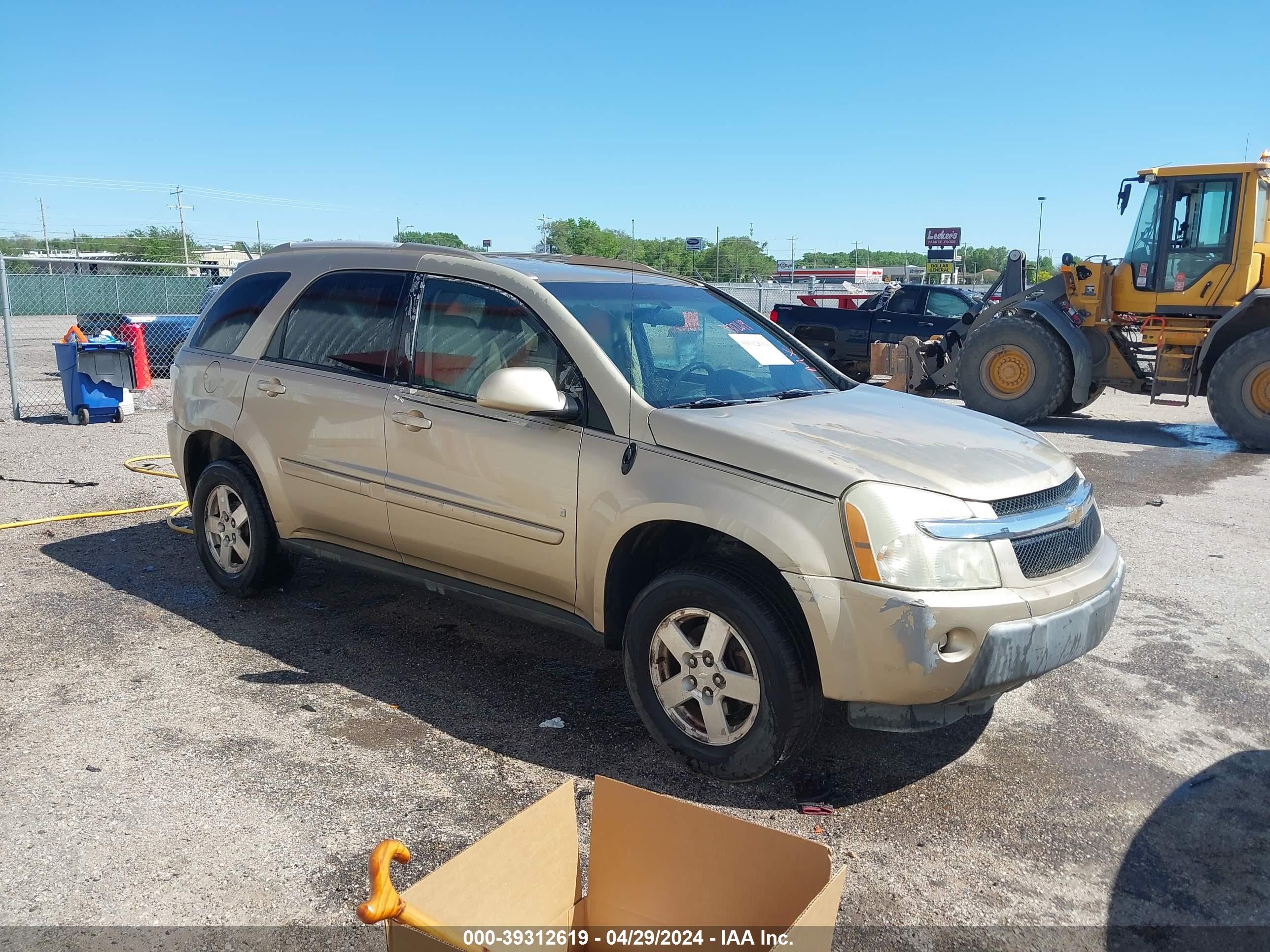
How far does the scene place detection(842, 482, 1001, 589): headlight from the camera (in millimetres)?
3258

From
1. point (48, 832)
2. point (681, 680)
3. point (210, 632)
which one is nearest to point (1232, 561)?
point (681, 680)

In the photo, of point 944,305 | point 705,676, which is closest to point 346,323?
point 705,676

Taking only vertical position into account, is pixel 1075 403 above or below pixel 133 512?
above

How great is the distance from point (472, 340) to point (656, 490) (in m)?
1.29

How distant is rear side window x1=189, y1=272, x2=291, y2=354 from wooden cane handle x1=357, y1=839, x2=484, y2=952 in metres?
4.16

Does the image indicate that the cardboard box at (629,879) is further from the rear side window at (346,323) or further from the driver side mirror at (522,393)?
the rear side window at (346,323)

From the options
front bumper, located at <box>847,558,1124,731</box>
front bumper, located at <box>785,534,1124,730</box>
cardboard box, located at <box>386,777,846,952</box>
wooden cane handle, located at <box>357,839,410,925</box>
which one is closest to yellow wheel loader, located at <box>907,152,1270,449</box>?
front bumper, located at <box>847,558,1124,731</box>

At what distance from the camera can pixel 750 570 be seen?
361cm

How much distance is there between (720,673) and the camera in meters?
3.57

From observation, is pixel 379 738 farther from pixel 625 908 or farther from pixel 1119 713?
pixel 1119 713

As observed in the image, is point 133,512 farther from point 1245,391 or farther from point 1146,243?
point 1146,243

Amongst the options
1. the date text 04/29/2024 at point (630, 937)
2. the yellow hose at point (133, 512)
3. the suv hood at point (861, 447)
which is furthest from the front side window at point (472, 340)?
the yellow hose at point (133, 512)

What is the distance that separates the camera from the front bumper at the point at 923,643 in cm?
323

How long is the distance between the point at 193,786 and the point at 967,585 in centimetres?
282
